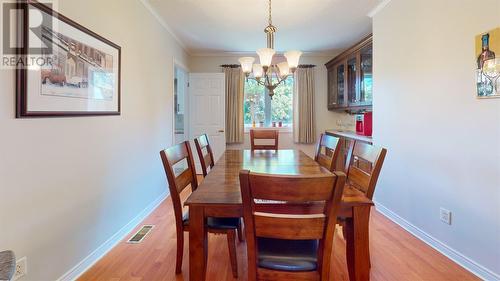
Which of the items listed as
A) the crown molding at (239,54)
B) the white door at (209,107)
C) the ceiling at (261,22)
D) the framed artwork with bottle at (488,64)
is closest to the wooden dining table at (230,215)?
the framed artwork with bottle at (488,64)

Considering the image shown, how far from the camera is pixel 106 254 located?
7.50ft

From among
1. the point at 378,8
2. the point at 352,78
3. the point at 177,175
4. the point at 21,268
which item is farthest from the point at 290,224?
the point at 352,78

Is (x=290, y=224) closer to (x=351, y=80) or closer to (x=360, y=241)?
(x=360, y=241)

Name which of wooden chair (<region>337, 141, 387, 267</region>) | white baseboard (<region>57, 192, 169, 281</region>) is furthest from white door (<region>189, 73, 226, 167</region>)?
wooden chair (<region>337, 141, 387, 267</region>)

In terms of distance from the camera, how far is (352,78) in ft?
13.9

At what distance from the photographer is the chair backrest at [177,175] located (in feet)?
5.54

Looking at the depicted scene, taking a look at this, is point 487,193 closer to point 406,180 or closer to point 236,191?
point 406,180

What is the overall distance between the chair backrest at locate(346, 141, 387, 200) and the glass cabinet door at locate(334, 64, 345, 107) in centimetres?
278

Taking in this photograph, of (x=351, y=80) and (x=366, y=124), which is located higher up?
(x=351, y=80)

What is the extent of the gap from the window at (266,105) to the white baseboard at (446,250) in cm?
288

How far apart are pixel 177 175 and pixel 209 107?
3.46 meters

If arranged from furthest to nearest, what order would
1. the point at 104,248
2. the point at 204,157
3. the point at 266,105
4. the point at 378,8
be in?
the point at 266,105 < the point at 378,8 < the point at 204,157 < the point at 104,248

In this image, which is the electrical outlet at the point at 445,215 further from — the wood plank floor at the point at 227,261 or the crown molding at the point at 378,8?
the crown molding at the point at 378,8

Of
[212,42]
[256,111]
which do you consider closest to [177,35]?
[212,42]
